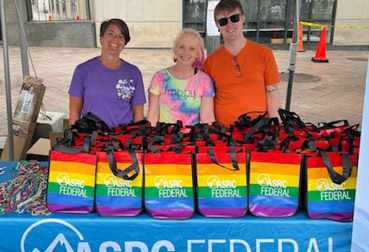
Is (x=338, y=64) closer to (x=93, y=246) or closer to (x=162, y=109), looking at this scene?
(x=162, y=109)

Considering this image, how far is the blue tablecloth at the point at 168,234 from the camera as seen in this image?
5.98 feet

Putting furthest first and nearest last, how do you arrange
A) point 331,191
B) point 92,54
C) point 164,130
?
point 92,54 < point 164,130 < point 331,191

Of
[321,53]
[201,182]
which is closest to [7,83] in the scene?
[201,182]

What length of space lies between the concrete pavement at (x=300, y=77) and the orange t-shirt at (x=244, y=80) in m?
3.37

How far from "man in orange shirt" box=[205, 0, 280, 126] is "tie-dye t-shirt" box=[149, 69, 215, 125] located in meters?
0.12

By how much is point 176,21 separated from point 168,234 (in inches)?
453

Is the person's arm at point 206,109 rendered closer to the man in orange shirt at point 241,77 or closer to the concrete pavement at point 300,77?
the man in orange shirt at point 241,77

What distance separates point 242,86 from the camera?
8.95 ft

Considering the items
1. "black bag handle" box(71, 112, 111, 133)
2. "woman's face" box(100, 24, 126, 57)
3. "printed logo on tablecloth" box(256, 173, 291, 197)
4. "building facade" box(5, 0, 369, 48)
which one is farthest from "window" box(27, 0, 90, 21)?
"printed logo on tablecloth" box(256, 173, 291, 197)

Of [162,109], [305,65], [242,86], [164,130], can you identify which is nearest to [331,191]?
[164,130]

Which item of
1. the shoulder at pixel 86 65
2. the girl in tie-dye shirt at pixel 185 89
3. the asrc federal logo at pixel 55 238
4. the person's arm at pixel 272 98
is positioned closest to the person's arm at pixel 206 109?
the girl in tie-dye shirt at pixel 185 89

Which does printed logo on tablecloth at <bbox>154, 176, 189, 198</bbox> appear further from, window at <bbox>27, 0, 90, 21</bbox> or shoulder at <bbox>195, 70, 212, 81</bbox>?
window at <bbox>27, 0, 90, 21</bbox>

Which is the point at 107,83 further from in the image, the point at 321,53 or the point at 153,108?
the point at 321,53

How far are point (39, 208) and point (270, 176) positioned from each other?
1165 mm
